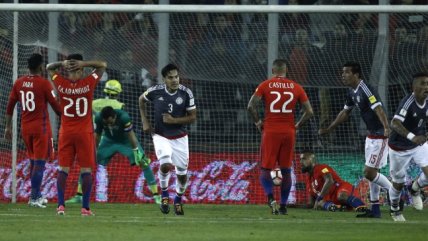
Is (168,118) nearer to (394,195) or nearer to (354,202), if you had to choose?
(394,195)

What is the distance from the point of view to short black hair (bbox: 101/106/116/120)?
804 inches

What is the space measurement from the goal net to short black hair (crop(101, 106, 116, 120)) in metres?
1.40

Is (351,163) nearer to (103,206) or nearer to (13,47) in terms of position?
(103,206)

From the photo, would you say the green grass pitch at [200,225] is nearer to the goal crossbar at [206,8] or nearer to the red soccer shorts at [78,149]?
the red soccer shorts at [78,149]

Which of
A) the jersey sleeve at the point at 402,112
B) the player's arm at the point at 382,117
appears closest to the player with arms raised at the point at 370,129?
the player's arm at the point at 382,117

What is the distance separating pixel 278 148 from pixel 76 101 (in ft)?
10.9

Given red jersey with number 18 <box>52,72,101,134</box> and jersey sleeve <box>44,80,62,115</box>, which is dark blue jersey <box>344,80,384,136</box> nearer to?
red jersey with number 18 <box>52,72,101,134</box>

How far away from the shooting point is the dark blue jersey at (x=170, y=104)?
18109 mm

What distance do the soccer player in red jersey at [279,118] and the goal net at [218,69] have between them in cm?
311

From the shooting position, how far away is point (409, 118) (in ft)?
56.7

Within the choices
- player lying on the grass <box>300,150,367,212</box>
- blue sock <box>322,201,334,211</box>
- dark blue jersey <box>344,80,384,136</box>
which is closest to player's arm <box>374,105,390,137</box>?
dark blue jersey <box>344,80,384,136</box>

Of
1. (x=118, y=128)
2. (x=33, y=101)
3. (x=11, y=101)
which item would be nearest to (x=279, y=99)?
(x=118, y=128)

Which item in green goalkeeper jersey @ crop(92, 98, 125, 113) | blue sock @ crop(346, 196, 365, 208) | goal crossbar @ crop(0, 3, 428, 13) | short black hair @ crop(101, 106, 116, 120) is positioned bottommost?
blue sock @ crop(346, 196, 365, 208)

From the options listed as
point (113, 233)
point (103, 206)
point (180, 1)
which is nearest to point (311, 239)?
point (113, 233)
